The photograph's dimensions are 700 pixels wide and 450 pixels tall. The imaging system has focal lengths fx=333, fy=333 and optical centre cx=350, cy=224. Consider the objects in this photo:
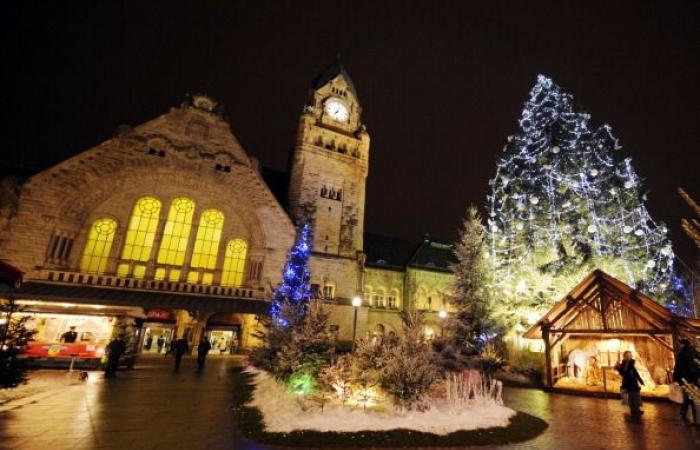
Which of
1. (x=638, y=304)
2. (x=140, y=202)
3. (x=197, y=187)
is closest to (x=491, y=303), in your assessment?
(x=638, y=304)

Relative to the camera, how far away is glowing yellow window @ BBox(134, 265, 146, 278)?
2541cm

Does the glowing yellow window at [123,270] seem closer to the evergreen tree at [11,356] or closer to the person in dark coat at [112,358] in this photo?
the person in dark coat at [112,358]

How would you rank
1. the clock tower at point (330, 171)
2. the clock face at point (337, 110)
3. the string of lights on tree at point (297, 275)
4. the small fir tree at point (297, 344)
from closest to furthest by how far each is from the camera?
1. the small fir tree at point (297, 344)
2. the string of lights on tree at point (297, 275)
3. the clock tower at point (330, 171)
4. the clock face at point (337, 110)

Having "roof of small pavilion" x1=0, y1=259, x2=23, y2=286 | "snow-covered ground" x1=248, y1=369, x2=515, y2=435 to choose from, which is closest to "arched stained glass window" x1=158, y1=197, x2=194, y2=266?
"roof of small pavilion" x1=0, y1=259, x2=23, y2=286

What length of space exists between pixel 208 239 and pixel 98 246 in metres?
7.55

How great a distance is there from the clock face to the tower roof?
2415mm

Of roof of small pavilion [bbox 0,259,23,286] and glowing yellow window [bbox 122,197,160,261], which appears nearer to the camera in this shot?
roof of small pavilion [bbox 0,259,23,286]

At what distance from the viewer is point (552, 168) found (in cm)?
2006

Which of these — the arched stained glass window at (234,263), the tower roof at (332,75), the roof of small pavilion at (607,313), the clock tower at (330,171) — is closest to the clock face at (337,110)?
the clock tower at (330,171)

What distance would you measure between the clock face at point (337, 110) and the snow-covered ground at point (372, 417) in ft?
110

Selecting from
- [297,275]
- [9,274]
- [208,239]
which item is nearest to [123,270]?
[208,239]

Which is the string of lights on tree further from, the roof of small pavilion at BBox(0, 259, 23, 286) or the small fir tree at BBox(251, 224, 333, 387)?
the roof of small pavilion at BBox(0, 259, 23, 286)

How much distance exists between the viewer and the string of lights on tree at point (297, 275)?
2383 cm

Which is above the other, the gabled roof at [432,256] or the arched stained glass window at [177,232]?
the gabled roof at [432,256]
